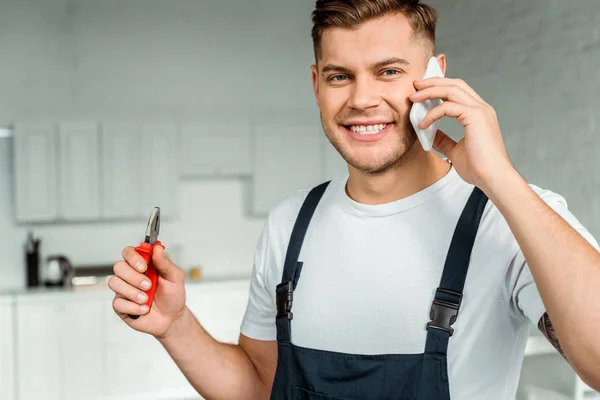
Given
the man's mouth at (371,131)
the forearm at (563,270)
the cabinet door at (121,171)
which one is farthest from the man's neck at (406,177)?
the cabinet door at (121,171)

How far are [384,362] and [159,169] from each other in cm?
384

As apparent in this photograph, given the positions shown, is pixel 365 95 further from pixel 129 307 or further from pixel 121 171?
pixel 121 171

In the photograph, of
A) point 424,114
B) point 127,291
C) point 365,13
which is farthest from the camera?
point 365,13

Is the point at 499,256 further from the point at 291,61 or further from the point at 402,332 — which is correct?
the point at 291,61

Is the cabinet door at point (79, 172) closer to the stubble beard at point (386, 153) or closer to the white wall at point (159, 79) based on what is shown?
the white wall at point (159, 79)

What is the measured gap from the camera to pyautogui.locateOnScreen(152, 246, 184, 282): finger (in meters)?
1.52

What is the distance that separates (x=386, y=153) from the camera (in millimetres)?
1701

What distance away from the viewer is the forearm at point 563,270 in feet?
4.00

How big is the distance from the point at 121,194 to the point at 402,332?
386 cm

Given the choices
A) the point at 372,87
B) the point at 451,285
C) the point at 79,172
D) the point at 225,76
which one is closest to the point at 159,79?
the point at 225,76

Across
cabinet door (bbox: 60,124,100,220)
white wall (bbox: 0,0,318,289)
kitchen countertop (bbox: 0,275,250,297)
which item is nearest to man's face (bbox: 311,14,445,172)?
kitchen countertop (bbox: 0,275,250,297)

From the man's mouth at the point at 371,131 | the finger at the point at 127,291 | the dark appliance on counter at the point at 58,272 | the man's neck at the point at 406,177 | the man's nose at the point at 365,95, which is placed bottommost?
the dark appliance on counter at the point at 58,272

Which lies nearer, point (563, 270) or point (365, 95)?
point (563, 270)

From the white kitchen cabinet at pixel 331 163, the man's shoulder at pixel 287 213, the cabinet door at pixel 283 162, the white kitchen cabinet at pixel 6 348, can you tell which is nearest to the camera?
the man's shoulder at pixel 287 213
